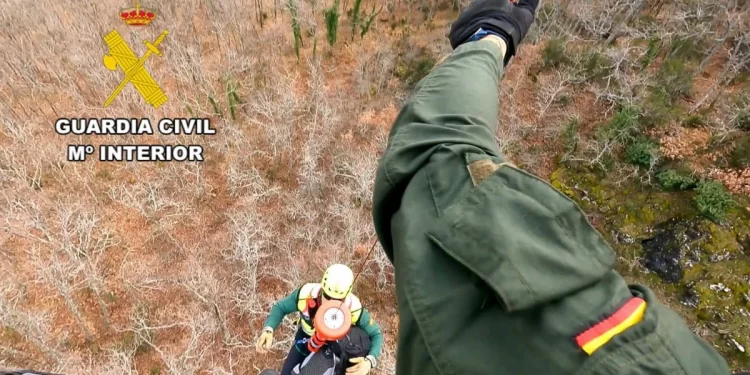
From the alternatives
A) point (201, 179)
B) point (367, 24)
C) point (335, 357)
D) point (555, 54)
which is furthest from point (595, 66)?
point (201, 179)

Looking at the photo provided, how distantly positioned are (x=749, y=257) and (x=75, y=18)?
42.7 feet

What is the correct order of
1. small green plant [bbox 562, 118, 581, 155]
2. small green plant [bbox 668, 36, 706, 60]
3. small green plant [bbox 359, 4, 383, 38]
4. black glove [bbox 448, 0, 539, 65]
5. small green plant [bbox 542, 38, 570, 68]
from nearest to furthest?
black glove [bbox 448, 0, 539, 65], small green plant [bbox 562, 118, 581, 155], small green plant [bbox 668, 36, 706, 60], small green plant [bbox 542, 38, 570, 68], small green plant [bbox 359, 4, 383, 38]

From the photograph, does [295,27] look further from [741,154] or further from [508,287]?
[508,287]

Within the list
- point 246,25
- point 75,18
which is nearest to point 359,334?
point 246,25

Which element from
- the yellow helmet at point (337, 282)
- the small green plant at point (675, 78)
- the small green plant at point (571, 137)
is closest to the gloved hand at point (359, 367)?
the yellow helmet at point (337, 282)

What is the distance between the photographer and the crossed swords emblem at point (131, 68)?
26.3 feet

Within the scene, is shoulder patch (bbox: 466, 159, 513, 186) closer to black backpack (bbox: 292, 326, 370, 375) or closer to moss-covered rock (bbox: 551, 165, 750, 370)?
black backpack (bbox: 292, 326, 370, 375)

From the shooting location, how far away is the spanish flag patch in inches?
36.3

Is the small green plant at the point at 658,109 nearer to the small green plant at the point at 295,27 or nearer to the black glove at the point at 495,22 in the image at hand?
the black glove at the point at 495,22

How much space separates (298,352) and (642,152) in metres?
6.39

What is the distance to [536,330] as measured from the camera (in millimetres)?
980

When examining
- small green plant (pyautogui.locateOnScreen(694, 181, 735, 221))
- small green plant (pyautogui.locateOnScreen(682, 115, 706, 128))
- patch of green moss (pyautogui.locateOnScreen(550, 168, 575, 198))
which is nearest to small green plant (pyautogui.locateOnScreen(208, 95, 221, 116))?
patch of green moss (pyautogui.locateOnScreen(550, 168, 575, 198))

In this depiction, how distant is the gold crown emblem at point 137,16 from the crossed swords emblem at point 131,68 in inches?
22.2

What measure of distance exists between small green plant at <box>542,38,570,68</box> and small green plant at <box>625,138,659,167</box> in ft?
7.56
